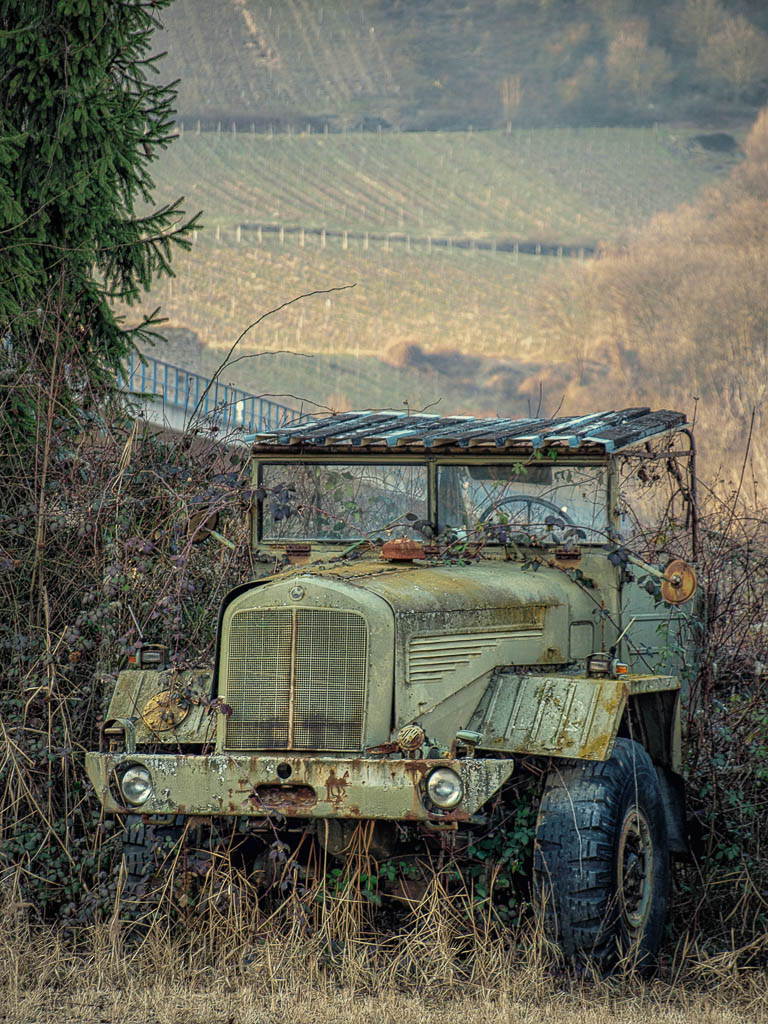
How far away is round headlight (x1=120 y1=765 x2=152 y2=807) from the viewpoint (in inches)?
248

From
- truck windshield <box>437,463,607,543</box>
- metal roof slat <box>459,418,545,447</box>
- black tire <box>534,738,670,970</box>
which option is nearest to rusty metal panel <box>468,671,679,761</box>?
black tire <box>534,738,670,970</box>

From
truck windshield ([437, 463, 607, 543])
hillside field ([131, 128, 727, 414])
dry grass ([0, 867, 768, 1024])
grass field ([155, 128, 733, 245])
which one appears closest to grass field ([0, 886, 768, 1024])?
dry grass ([0, 867, 768, 1024])

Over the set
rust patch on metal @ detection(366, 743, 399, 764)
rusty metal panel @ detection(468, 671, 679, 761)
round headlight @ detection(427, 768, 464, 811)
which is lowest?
round headlight @ detection(427, 768, 464, 811)

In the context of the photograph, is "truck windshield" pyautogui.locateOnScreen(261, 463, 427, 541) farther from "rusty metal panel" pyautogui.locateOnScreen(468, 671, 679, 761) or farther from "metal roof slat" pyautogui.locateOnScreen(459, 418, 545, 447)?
"rusty metal panel" pyautogui.locateOnScreen(468, 671, 679, 761)

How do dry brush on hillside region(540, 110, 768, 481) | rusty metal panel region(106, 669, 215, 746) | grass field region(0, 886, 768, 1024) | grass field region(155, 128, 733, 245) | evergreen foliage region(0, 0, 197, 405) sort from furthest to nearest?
grass field region(155, 128, 733, 245) → dry brush on hillside region(540, 110, 768, 481) → evergreen foliage region(0, 0, 197, 405) → rusty metal panel region(106, 669, 215, 746) → grass field region(0, 886, 768, 1024)

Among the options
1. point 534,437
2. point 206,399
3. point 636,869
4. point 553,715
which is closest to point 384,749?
point 553,715

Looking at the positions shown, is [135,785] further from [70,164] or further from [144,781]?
[70,164]

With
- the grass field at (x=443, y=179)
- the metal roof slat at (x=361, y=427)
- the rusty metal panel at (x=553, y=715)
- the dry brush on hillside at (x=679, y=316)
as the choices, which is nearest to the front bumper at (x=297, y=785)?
the rusty metal panel at (x=553, y=715)

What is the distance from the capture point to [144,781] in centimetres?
629

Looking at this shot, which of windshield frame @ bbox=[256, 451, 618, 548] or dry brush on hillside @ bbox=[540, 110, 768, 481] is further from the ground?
dry brush on hillside @ bbox=[540, 110, 768, 481]

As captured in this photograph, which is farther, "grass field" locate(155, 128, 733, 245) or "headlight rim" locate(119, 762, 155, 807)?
"grass field" locate(155, 128, 733, 245)

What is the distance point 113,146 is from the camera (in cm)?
1032

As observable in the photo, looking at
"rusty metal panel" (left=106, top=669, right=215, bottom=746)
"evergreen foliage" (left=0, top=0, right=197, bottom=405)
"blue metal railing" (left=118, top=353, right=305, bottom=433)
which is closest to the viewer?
"rusty metal panel" (left=106, top=669, right=215, bottom=746)

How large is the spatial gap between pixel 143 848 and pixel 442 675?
1.79 m
